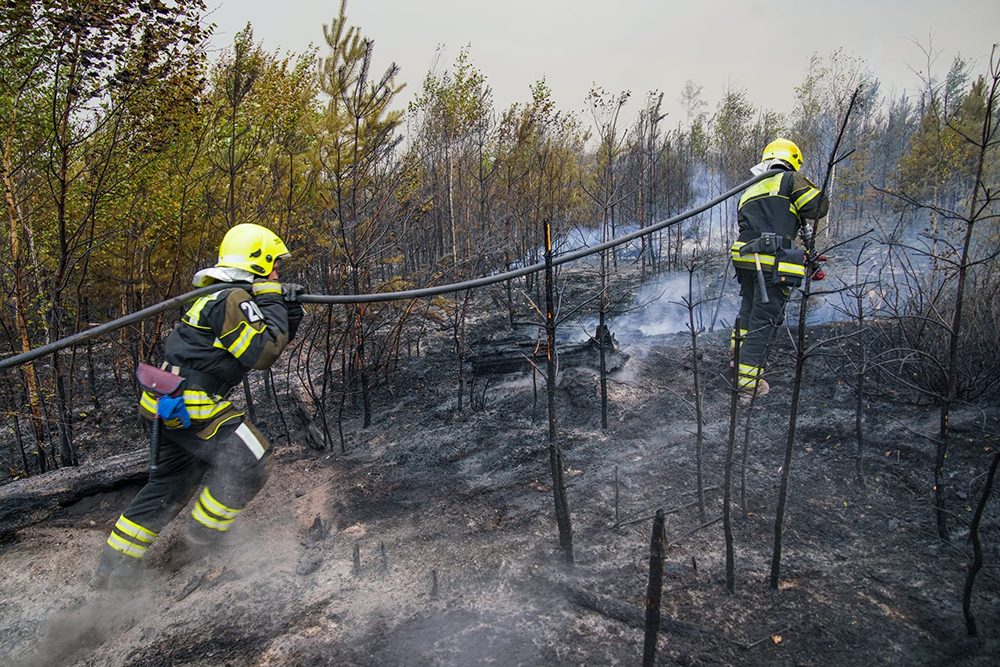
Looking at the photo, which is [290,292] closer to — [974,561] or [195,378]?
[195,378]

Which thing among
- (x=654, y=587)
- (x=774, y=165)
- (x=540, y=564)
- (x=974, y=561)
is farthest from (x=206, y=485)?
(x=774, y=165)

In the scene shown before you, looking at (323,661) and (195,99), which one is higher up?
(195,99)

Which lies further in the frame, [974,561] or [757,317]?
[757,317]

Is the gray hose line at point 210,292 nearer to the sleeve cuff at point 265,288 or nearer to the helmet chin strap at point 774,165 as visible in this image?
the sleeve cuff at point 265,288

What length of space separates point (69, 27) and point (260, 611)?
4.53 meters

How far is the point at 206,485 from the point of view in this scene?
10.9 ft

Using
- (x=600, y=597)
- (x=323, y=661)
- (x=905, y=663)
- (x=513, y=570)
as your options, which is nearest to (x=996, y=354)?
(x=905, y=663)

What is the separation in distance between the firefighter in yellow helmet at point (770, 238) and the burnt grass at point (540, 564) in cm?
94

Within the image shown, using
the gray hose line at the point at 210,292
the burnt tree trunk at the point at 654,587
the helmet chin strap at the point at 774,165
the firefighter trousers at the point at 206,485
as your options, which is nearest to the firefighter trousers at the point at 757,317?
the helmet chin strap at the point at 774,165

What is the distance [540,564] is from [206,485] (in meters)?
2.10

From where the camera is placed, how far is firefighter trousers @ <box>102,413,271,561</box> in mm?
3205

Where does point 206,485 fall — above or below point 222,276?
below

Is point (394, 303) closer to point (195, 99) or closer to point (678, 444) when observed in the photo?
point (195, 99)

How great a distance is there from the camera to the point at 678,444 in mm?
4781
